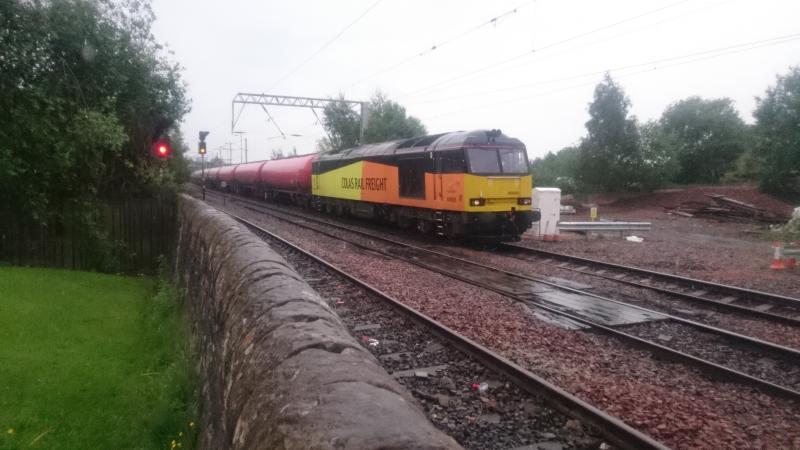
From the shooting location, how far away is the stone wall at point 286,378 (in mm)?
1597

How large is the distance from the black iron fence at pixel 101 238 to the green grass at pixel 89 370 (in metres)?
2.85

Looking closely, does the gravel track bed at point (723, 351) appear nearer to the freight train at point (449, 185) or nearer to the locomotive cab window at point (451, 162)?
the freight train at point (449, 185)

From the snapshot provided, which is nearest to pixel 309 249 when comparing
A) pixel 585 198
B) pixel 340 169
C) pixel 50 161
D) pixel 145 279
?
pixel 145 279

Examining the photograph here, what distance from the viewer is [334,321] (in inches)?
110

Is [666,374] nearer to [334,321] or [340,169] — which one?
[334,321]

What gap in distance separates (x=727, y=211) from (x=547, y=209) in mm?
14090

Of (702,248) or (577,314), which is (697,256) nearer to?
(702,248)

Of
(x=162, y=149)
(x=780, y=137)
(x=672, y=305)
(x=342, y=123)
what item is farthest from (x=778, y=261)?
(x=342, y=123)

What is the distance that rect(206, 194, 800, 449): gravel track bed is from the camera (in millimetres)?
4285

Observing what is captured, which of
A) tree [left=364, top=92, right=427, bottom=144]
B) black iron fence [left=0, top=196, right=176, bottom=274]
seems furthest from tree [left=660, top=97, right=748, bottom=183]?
black iron fence [left=0, top=196, right=176, bottom=274]

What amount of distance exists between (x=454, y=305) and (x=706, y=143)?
37.4 metres

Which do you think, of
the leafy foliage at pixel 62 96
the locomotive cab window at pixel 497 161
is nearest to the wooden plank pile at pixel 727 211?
the locomotive cab window at pixel 497 161

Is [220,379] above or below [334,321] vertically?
below

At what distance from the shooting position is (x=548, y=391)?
4.68 metres
